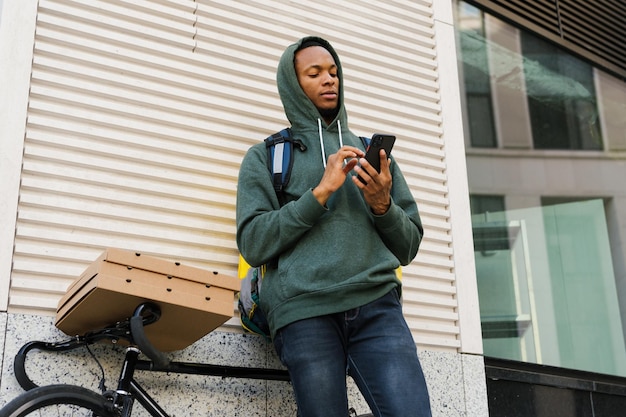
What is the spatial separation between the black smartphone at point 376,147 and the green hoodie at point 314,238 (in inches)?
7.6

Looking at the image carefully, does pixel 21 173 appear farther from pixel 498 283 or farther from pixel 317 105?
pixel 498 283

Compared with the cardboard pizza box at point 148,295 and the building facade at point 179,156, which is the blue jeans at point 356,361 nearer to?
the cardboard pizza box at point 148,295

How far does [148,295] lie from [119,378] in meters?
0.38

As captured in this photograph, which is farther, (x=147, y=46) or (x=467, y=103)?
(x=467, y=103)

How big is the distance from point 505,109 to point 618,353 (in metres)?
1.93

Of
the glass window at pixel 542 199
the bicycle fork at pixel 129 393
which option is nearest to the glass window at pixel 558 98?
the glass window at pixel 542 199

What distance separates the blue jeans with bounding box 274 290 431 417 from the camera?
3277mm

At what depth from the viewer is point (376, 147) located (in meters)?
3.46

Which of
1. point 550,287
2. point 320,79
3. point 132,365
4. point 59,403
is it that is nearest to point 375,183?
point 320,79

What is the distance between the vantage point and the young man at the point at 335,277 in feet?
10.9

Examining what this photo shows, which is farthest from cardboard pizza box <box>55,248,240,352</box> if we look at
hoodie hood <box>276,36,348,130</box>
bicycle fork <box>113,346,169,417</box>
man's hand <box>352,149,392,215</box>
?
hoodie hood <box>276,36,348,130</box>

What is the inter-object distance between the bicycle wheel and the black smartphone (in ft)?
4.28

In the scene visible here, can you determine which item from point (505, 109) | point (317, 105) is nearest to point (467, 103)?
point (505, 109)

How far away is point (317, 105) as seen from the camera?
12.8 ft
